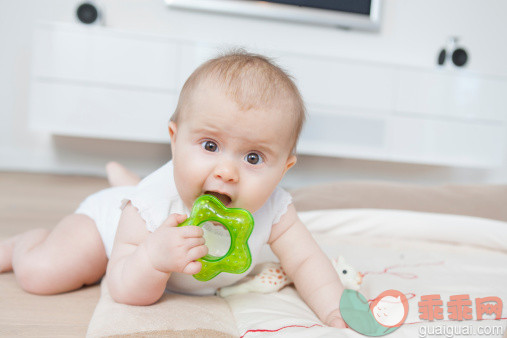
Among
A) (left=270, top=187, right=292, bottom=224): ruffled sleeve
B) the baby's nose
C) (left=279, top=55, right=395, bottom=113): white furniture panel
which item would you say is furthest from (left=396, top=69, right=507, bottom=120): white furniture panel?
the baby's nose

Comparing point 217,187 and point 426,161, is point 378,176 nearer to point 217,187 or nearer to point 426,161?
point 426,161

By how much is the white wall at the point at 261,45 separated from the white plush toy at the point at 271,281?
7.70ft

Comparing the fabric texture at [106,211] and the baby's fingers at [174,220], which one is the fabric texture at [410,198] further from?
the baby's fingers at [174,220]

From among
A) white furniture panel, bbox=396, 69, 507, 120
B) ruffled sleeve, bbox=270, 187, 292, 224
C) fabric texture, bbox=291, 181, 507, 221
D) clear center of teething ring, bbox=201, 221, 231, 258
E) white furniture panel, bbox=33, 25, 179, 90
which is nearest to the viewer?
clear center of teething ring, bbox=201, 221, 231, 258

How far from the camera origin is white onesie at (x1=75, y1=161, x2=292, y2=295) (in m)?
0.75

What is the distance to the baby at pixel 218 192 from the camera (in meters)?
0.65

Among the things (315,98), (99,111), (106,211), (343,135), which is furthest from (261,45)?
(106,211)

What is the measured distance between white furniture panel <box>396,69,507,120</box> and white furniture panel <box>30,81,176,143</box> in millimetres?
1495

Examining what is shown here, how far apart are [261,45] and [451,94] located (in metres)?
1.27

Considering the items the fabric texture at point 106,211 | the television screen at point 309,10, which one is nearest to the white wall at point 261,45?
the television screen at point 309,10

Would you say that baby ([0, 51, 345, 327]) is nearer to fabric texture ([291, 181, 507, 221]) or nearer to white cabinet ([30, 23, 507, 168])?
fabric texture ([291, 181, 507, 221])

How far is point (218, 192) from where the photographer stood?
0.66 meters

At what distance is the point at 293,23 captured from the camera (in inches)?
125

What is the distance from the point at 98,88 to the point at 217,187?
225 cm
